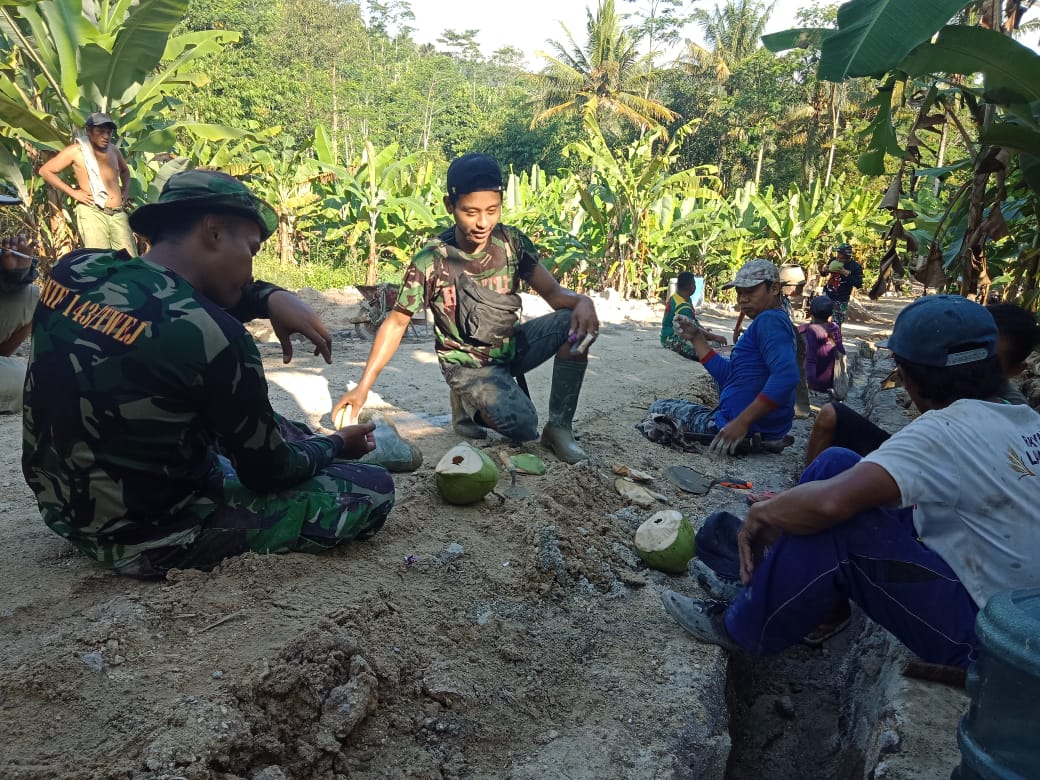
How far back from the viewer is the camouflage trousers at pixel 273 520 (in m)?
2.13

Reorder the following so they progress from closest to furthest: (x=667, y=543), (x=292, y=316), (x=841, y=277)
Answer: (x=292, y=316), (x=667, y=543), (x=841, y=277)

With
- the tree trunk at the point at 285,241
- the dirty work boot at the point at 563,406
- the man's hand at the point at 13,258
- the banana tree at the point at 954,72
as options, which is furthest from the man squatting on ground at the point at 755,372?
the tree trunk at the point at 285,241

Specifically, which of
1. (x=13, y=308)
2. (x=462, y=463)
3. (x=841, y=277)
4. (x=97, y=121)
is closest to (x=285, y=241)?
(x=97, y=121)

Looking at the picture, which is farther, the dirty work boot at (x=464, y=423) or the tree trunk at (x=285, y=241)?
the tree trunk at (x=285, y=241)

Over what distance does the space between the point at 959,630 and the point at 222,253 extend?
2275 mm

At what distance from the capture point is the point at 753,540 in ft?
6.70

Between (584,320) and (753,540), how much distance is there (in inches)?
67.9

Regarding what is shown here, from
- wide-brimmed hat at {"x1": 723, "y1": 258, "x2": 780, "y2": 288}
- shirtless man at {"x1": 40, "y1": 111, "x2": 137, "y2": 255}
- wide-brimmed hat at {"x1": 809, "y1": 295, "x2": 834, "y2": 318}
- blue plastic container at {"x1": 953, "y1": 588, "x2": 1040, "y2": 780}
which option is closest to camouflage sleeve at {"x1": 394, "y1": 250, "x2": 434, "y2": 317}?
wide-brimmed hat at {"x1": 723, "y1": 258, "x2": 780, "y2": 288}

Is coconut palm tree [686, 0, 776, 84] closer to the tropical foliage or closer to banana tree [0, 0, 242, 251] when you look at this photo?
the tropical foliage

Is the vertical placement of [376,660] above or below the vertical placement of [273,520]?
below

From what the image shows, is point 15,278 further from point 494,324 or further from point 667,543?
point 667,543

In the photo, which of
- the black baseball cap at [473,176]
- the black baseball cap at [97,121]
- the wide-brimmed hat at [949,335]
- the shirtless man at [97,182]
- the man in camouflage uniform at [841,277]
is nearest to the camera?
the wide-brimmed hat at [949,335]

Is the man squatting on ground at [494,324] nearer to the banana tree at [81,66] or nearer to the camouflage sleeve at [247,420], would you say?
the camouflage sleeve at [247,420]

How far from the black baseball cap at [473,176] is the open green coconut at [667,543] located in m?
1.81
